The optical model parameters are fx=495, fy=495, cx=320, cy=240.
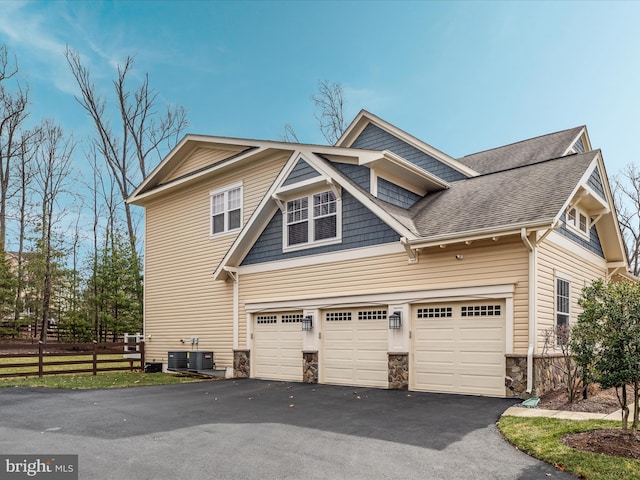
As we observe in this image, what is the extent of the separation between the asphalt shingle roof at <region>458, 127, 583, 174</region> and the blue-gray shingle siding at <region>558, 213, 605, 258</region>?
2.93 metres

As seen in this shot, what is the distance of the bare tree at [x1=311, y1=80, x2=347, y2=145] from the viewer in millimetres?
31359

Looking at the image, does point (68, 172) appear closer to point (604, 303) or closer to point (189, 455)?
point (189, 455)

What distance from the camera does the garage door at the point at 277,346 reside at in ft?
45.2

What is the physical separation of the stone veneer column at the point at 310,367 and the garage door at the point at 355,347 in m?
0.17

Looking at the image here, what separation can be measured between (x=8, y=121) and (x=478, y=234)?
103 ft

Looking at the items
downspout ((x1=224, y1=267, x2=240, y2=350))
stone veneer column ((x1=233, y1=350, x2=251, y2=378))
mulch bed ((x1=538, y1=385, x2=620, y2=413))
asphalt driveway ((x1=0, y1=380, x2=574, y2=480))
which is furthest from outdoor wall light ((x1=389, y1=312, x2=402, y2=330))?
downspout ((x1=224, y1=267, x2=240, y2=350))

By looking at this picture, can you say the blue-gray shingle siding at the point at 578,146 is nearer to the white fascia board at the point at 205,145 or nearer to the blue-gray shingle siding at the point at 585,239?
the blue-gray shingle siding at the point at 585,239

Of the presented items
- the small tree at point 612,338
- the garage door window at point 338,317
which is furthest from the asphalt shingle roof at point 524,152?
the small tree at point 612,338

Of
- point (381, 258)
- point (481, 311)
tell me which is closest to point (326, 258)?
point (381, 258)

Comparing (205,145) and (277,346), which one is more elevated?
(205,145)

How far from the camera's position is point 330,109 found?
31.8 metres

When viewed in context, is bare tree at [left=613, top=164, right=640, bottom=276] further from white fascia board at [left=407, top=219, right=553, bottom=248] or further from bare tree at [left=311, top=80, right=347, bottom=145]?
white fascia board at [left=407, top=219, right=553, bottom=248]

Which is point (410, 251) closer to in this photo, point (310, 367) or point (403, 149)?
point (310, 367)

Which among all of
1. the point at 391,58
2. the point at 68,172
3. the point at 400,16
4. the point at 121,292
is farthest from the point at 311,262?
the point at 68,172
